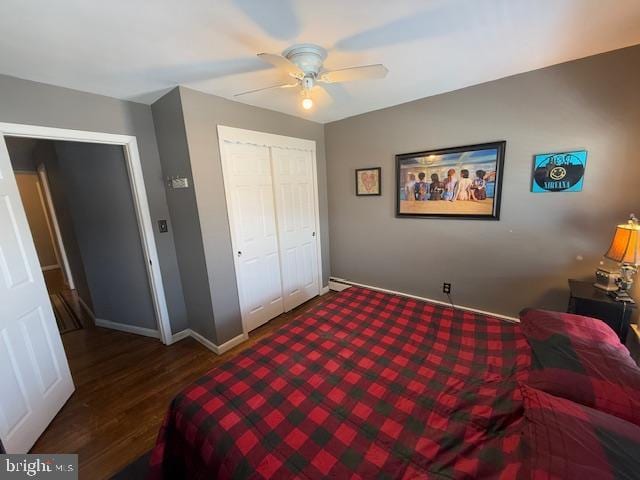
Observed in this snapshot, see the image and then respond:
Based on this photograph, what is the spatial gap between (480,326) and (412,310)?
17.1 inches

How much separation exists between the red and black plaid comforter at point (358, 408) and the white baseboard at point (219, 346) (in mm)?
1118

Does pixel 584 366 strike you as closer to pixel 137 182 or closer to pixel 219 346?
pixel 219 346

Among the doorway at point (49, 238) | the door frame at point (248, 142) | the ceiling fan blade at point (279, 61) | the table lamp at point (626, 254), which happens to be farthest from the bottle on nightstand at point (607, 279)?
the doorway at point (49, 238)

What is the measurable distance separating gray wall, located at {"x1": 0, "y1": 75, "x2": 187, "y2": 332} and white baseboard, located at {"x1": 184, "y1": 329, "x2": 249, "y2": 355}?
19 cm

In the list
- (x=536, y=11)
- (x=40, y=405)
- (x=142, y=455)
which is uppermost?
(x=536, y=11)

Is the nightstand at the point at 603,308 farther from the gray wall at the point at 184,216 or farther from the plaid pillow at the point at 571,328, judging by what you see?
the gray wall at the point at 184,216

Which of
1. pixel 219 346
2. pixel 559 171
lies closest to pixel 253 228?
pixel 219 346

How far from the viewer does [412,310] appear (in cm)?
190

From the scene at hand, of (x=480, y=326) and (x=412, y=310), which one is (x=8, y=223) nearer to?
(x=412, y=310)

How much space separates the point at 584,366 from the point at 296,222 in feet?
8.53

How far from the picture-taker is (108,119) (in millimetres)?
2080

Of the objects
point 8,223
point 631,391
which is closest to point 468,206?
point 631,391

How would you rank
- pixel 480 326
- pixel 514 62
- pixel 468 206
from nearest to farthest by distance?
pixel 480 326 → pixel 514 62 → pixel 468 206

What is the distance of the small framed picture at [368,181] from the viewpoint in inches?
118
